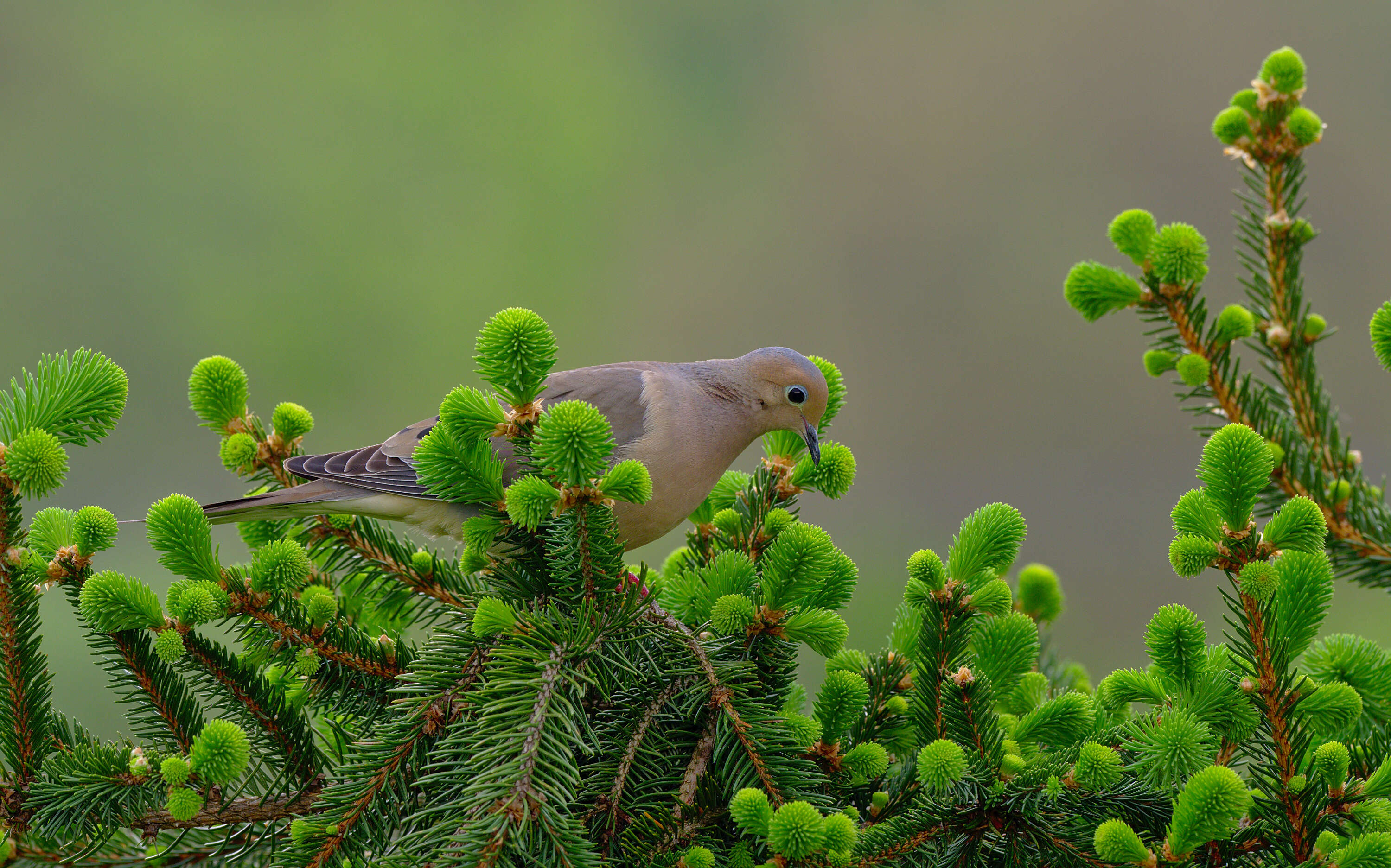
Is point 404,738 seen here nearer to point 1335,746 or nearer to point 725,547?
point 725,547

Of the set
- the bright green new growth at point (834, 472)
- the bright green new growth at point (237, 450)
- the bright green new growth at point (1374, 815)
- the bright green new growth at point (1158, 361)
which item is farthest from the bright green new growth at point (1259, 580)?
the bright green new growth at point (237, 450)

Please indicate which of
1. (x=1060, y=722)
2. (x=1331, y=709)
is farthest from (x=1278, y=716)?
(x=1060, y=722)

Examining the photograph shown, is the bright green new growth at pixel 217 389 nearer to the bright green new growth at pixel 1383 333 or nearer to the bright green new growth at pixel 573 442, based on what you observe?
the bright green new growth at pixel 573 442

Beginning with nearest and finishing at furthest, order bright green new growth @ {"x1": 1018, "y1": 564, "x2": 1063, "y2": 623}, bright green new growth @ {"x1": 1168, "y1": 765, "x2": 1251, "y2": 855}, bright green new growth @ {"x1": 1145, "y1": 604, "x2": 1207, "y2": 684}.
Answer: bright green new growth @ {"x1": 1168, "y1": 765, "x2": 1251, "y2": 855}
bright green new growth @ {"x1": 1145, "y1": 604, "x2": 1207, "y2": 684}
bright green new growth @ {"x1": 1018, "y1": 564, "x2": 1063, "y2": 623}

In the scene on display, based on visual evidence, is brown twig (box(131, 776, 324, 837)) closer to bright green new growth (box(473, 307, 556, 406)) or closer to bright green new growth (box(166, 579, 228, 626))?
bright green new growth (box(166, 579, 228, 626))

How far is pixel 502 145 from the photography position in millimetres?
16328

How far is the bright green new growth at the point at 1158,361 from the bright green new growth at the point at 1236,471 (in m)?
0.82

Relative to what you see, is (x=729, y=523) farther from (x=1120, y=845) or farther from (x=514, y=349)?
(x=1120, y=845)

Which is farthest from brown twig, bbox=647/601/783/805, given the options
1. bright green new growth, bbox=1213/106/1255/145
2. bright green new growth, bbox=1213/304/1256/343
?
bright green new growth, bbox=1213/106/1255/145

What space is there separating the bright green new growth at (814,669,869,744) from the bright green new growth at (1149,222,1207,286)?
3.45 ft

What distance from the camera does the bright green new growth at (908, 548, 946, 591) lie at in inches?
59.0

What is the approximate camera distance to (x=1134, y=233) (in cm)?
196

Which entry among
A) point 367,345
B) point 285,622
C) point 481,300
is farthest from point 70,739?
point 367,345

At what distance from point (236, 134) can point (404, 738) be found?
16.3m
